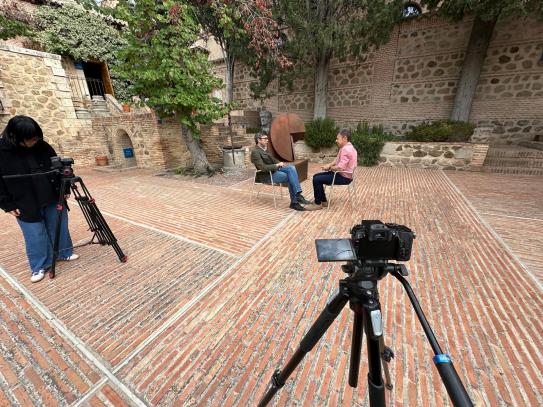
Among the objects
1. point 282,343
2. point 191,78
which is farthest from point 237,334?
point 191,78

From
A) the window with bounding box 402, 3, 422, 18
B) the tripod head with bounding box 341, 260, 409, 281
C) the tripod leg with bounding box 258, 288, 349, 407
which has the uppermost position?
the window with bounding box 402, 3, 422, 18

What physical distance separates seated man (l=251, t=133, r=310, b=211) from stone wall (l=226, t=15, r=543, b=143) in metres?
3.79

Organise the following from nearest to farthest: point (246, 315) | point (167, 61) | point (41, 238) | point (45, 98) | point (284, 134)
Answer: point (246, 315) → point (41, 238) → point (284, 134) → point (167, 61) → point (45, 98)

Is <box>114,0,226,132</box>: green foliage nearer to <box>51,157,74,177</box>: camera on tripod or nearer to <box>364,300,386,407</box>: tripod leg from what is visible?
<box>51,157,74,177</box>: camera on tripod

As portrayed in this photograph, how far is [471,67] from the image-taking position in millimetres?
8688

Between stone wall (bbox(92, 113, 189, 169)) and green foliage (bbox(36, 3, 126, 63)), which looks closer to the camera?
stone wall (bbox(92, 113, 189, 169))

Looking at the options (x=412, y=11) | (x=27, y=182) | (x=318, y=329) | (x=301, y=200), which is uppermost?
(x=412, y=11)

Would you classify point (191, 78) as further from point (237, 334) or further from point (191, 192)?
point (237, 334)

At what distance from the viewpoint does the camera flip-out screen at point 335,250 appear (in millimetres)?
804

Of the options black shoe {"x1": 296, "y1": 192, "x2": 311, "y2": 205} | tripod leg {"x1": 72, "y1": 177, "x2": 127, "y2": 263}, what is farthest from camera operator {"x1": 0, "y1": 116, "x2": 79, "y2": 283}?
black shoe {"x1": 296, "y1": 192, "x2": 311, "y2": 205}

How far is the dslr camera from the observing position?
0.76 meters

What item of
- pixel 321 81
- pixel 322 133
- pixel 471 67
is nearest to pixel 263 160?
pixel 322 133

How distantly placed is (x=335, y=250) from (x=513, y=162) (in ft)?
31.5

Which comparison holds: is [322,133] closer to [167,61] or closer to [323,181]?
[323,181]
